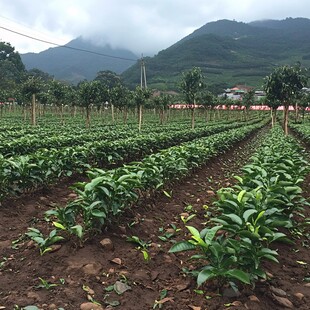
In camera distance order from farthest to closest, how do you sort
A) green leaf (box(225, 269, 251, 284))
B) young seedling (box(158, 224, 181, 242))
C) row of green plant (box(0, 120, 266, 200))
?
row of green plant (box(0, 120, 266, 200)) → young seedling (box(158, 224, 181, 242)) → green leaf (box(225, 269, 251, 284))

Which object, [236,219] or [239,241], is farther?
[236,219]

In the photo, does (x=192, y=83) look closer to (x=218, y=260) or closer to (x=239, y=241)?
(x=239, y=241)

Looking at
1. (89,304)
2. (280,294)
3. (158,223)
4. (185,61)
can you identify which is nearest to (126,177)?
(158,223)

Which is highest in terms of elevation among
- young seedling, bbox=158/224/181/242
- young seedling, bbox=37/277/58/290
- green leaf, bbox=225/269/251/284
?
green leaf, bbox=225/269/251/284

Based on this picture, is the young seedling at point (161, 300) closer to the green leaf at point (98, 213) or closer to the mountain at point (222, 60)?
the green leaf at point (98, 213)

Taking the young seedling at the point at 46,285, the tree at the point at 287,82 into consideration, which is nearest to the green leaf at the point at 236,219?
the young seedling at the point at 46,285

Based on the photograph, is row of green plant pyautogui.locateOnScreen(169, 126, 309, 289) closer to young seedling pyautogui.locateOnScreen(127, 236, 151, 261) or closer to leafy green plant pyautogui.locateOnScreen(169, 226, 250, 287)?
leafy green plant pyautogui.locateOnScreen(169, 226, 250, 287)

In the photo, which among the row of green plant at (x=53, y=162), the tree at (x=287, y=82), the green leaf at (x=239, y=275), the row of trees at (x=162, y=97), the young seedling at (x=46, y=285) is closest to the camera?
the green leaf at (x=239, y=275)

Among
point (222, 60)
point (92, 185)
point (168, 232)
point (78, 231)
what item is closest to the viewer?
point (78, 231)

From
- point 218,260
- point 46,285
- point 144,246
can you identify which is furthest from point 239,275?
point 46,285

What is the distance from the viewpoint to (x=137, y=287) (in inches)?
119

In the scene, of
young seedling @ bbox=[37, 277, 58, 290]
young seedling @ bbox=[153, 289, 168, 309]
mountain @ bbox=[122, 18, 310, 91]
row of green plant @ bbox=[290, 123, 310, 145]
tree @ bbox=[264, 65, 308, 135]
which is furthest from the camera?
mountain @ bbox=[122, 18, 310, 91]

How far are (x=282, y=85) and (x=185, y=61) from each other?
117599mm

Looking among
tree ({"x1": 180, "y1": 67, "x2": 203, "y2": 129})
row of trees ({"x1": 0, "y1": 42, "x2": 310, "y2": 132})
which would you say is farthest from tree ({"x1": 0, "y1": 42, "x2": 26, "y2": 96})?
tree ({"x1": 180, "y1": 67, "x2": 203, "y2": 129})
